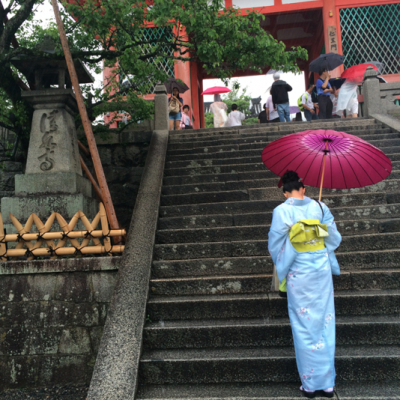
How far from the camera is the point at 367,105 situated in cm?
894

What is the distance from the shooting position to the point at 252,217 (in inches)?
208

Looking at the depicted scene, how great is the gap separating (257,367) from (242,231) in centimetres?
200

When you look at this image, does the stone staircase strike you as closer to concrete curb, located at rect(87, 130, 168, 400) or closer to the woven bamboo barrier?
concrete curb, located at rect(87, 130, 168, 400)

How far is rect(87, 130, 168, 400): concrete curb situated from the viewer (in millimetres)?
3168

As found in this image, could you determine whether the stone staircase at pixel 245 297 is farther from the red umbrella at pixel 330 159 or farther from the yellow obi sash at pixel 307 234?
the red umbrella at pixel 330 159

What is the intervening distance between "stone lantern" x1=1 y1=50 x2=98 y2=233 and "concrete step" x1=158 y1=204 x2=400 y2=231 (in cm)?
134

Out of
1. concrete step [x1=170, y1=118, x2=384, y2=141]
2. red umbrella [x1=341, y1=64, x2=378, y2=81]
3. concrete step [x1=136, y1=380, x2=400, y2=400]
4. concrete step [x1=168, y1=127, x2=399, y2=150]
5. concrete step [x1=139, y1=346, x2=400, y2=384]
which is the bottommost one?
concrete step [x1=136, y1=380, x2=400, y2=400]

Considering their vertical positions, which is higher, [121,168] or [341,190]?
[121,168]

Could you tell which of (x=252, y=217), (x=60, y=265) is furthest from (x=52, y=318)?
(x=252, y=217)

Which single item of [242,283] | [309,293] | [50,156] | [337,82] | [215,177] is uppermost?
[337,82]

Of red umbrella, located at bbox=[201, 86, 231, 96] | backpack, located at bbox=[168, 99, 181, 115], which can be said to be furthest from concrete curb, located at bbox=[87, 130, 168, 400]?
red umbrella, located at bbox=[201, 86, 231, 96]

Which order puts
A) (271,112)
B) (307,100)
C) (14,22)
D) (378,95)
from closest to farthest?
(14,22)
(378,95)
(307,100)
(271,112)

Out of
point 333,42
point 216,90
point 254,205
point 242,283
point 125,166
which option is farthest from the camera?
point 216,90

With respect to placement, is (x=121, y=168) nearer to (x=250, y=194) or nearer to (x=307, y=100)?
(x=250, y=194)
